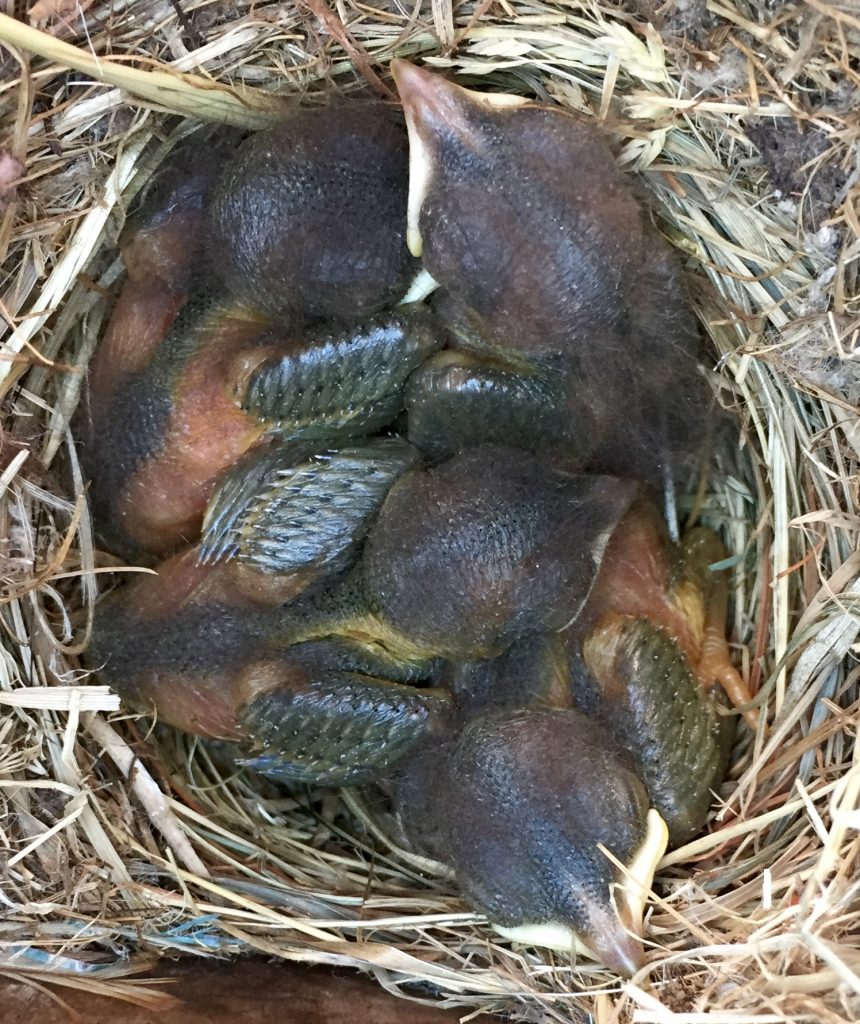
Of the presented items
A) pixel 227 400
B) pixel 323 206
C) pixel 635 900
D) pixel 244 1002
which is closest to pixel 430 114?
pixel 323 206

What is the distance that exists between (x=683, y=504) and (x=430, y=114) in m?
0.70

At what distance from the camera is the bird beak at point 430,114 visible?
106cm

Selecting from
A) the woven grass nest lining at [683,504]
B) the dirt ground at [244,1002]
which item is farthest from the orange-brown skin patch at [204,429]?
the dirt ground at [244,1002]

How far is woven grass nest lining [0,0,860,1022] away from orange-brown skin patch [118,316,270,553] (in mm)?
105

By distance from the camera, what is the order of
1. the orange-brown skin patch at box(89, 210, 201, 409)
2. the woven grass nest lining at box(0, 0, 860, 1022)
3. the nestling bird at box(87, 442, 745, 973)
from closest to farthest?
the woven grass nest lining at box(0, 0, 860, 1022), the nestling bird at box(87, 442, 745, 973), the orange-brown skin patch at box(89, 210, 201, 409)

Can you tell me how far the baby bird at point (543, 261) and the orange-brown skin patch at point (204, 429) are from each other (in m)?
0.28

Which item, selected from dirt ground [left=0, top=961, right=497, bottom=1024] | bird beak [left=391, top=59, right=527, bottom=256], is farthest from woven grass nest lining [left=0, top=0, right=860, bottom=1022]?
bird beak [left=391, top=59, right=527, bottom=256]

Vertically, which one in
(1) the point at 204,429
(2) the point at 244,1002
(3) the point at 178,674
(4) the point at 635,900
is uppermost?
(1) the point at 204,429

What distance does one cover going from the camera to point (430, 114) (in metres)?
1.06

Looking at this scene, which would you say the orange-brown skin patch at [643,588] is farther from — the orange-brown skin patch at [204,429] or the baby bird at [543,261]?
the orange-brown skin patch at [204,429]

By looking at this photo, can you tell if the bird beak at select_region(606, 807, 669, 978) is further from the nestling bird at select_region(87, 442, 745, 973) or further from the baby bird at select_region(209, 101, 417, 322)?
the baby bird at select_region(209, 101, 417, 322)

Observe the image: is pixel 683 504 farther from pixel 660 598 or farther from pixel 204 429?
pixel 204 429

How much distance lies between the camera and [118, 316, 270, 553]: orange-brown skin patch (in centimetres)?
131

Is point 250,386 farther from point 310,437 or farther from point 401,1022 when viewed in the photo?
point 401,1022
